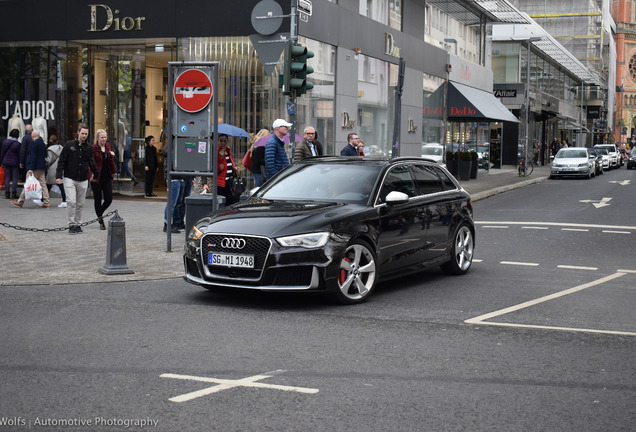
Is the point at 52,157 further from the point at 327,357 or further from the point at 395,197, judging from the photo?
the point at 327,357

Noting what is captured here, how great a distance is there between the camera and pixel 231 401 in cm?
528

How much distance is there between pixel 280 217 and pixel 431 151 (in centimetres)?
2778

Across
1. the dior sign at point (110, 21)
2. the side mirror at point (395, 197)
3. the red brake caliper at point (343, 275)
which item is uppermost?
the dior sign at point (110, 21)

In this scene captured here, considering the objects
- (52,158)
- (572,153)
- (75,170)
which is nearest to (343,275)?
(75,170)

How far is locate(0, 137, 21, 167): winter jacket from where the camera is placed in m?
21.8

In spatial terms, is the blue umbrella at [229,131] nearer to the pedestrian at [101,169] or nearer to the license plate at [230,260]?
the pedestrian at [101,169]

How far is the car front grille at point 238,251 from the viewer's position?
8438 millimetres

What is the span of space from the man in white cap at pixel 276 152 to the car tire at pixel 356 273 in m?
5.02

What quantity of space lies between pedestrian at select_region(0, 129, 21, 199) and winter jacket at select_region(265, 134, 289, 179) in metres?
10.1

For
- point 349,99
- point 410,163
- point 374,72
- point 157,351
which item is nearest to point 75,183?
point 410,163

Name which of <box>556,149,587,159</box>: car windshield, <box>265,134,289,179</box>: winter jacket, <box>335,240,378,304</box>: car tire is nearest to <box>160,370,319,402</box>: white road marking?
<box>335,240,378,304</box>: car tire

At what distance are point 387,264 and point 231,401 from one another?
14.3 feet

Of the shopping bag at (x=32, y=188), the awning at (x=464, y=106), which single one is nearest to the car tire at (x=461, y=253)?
the shopping bag at (x=32, y=188)

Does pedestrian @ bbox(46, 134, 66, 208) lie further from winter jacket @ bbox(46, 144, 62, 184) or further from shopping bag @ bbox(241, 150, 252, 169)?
shopping bag @ bbox(241, 150, 252, 169)
